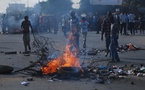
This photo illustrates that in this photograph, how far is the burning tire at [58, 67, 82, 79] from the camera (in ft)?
35.2

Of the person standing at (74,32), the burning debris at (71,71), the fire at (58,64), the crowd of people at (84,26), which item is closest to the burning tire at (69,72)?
Result: the burning debris at (71,71)

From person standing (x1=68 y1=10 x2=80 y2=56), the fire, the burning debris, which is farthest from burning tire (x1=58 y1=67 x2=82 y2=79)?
person standing (x1=68 y1=10 x2=80 y2=56)

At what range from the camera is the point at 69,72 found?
422 inches

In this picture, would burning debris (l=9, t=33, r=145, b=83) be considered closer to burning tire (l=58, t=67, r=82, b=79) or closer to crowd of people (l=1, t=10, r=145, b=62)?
burning tire (l=58, t=67, r=82, b=79)

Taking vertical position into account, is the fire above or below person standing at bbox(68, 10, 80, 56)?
below

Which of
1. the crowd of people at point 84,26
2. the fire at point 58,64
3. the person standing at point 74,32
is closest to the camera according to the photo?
the fire at point 58,64

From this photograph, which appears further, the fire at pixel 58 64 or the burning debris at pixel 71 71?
the fire at pixel 58 64

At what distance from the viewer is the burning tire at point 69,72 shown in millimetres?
10719

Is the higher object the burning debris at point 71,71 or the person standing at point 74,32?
the person standing at point 74,32

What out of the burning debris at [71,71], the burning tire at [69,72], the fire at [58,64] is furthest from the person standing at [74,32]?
the burning tire at [69,72]

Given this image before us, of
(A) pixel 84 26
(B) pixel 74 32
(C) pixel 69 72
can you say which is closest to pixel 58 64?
(C) pixel 69 72

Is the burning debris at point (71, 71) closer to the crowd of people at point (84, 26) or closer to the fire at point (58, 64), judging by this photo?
the fire at point (58, 64)

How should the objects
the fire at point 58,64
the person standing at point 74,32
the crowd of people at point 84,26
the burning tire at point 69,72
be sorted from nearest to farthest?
the burning tire at point 69,72, the fire at point 58,64, the crowd of people at point 84,26, the person standing at point 74,32

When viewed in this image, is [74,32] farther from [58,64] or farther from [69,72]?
[69,72]
